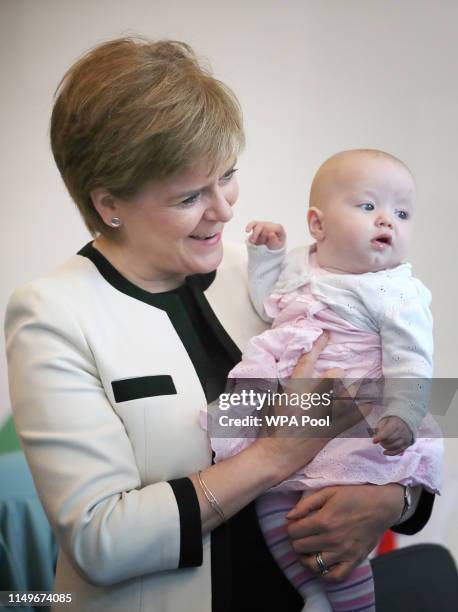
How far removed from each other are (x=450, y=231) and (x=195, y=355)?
1743 mm

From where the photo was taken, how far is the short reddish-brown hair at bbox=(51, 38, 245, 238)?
127 centimetres

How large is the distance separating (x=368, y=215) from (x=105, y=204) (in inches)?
19.9

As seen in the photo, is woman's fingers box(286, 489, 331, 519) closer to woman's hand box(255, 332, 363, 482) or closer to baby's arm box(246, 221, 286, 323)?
woman's hand box(255, 332, 363, 482)

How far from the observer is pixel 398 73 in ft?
9.14

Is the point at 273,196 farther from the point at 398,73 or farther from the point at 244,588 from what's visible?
the point at 244,588

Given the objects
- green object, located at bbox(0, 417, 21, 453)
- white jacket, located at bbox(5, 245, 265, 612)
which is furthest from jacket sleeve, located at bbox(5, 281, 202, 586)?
green object, located at bbox(0, 417, 21, 453)

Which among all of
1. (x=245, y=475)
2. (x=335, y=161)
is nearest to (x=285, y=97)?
(x=335, y=161)

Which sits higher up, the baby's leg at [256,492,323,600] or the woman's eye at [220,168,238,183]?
the woman's eye at [220,168,238,183]

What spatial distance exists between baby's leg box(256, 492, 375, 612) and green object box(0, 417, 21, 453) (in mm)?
1322

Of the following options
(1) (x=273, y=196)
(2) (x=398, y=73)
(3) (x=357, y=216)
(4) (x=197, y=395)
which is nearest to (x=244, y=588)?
(4) (x=197, y=395)

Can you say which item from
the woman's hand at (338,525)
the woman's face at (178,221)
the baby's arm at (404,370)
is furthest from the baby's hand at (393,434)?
the woman's face at (178,221)

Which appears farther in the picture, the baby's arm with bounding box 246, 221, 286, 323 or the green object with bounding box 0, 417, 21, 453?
the green object with bounding box 0, 417, 21, 453

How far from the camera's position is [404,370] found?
49.7 inches

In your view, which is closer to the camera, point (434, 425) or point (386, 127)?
point (434, 425)
